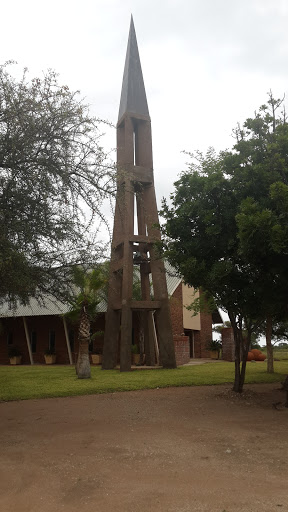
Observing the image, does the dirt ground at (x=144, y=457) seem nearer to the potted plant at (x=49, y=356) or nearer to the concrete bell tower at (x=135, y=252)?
the concrete bell tower at (x=135, y=252)

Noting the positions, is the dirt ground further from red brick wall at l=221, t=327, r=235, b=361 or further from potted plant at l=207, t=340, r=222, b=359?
potted plant at l=207, t=340, r=222, b=359

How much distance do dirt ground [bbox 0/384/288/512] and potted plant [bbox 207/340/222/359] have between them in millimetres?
19510

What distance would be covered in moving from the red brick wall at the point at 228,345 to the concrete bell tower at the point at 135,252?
260 inches

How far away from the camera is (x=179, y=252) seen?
11336mm

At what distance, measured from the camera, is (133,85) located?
2430cm

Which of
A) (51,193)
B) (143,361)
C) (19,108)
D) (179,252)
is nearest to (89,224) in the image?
(51,193)

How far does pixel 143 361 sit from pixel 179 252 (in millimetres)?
13980

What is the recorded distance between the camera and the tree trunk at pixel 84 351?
1730 centimetres

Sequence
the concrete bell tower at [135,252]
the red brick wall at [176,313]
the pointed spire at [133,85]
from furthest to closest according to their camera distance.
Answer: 1. the red brick wall at [176,313]
2. the pointed spire at [133,85]
3. the concrete bell tower at [135,252]

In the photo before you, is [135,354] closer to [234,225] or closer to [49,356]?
[49,356]

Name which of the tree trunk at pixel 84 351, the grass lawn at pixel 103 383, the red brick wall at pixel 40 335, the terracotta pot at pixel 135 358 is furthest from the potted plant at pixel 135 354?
the tree trunk at pixel 84 351

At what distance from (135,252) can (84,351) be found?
7.66m

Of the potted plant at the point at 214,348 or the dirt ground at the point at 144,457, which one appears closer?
the dirt ground at the point at 144,457

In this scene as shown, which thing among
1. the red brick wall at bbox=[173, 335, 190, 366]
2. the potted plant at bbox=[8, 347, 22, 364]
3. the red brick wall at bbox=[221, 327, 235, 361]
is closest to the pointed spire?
the red brick wall at bbox=[173, 335, 190, 366]
